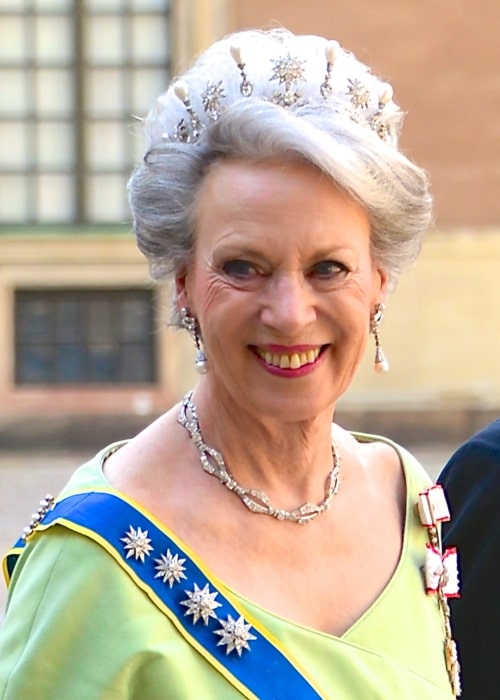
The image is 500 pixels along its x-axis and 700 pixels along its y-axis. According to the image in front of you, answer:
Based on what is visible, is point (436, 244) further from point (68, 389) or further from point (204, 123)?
point (204, 123)

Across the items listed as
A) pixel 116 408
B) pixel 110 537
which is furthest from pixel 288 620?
pixel 116 408

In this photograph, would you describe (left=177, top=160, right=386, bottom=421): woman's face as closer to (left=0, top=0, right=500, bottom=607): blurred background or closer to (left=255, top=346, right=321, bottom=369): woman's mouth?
(left=255, top=346, right=321, bottom=369): woman's mouth

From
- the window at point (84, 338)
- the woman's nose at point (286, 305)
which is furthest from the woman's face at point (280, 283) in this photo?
the window at point (84, 338)

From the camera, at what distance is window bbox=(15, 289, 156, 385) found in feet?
38.4

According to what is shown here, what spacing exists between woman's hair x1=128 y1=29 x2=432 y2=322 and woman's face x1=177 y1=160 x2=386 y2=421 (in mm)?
30

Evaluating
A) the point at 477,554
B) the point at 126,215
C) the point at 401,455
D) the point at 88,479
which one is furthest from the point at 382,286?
the point at 126,215

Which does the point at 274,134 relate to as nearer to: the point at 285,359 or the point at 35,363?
the point at 285,359

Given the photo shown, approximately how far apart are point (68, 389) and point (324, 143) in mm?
10047

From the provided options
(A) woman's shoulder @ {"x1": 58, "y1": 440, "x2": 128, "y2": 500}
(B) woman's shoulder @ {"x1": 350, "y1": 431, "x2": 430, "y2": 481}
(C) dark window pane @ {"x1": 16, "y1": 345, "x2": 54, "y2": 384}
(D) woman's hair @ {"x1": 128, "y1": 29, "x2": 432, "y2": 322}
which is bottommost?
(C) dark window pane @ {"x1": 16, "y1": 345, "x2": 54, "y2": 384}

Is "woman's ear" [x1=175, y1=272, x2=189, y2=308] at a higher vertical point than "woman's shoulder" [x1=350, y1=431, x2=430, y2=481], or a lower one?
higher

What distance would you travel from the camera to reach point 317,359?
1872 mm

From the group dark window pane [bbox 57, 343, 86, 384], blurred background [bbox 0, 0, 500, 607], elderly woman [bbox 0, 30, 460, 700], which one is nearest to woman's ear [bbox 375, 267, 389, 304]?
elderly woman [bbox 0, 30, 460, 700]

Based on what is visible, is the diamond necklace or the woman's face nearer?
the woman's face

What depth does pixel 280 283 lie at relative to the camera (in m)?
1.81
